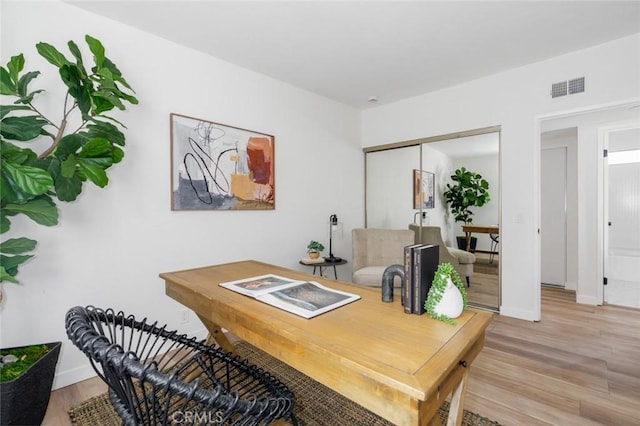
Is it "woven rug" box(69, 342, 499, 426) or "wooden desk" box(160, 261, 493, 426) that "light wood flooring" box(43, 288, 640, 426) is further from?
"wooden desk" box(160, 261, 493, 426)

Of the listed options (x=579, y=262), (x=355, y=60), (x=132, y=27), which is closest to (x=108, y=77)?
(x=132, y=27)

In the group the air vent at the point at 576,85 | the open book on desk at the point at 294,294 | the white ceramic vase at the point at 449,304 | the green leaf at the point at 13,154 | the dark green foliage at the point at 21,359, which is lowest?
the dark green foliage at the point at 21,359

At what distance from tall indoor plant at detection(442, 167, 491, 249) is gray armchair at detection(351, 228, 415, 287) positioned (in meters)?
0.67

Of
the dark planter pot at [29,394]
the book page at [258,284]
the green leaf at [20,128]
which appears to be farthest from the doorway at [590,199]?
the dark planter pot at [29,394]

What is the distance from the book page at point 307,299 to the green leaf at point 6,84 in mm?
1627

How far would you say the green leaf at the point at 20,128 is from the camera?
152 cm

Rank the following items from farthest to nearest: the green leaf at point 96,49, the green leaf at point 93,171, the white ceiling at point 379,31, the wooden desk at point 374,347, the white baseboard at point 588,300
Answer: the white baseboard at point 588,300 < the white ceiling at point 379,31 < the green leaf at point 96,49 < the green leaf at point 93,171 < the wooden desk at point 374,347

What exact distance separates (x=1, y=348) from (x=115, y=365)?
5.60ft

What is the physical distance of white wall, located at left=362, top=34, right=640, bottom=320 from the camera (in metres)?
2.64

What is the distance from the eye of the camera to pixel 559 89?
2.89 meters

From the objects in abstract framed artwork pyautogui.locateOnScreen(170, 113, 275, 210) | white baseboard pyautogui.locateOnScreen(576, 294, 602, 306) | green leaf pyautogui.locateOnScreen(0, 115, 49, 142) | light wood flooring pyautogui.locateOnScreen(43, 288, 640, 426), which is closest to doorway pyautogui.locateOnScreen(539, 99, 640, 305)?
white baseboard pyautogui.locateOnScreen(576, 294, 602, 306)

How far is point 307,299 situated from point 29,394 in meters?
1.53

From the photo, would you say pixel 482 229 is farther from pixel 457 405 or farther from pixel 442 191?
pixel 457 405

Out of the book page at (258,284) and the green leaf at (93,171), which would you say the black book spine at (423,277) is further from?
the green leaf at (93,171)
